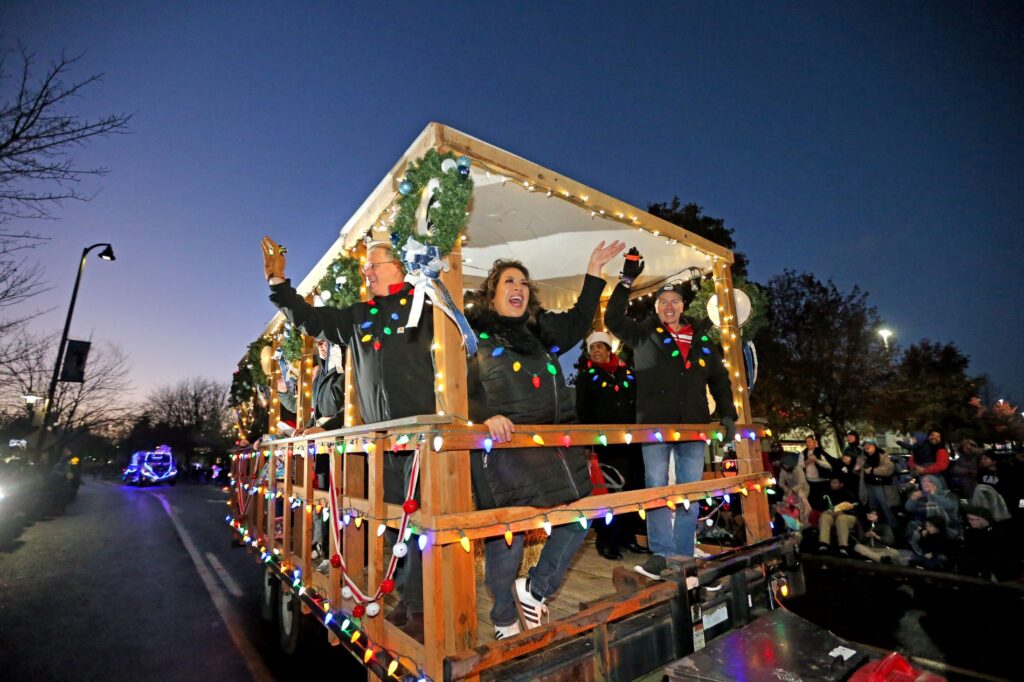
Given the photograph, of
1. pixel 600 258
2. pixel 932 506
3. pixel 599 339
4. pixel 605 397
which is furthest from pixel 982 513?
pixel 600 258

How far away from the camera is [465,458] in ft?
8.30

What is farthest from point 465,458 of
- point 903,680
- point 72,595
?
point 72,595

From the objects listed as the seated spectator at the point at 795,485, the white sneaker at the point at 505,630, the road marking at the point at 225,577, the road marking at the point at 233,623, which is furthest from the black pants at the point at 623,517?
the road marking at the point at 225,577

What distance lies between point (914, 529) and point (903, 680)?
7637mm

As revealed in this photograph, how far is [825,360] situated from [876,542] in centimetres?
1278

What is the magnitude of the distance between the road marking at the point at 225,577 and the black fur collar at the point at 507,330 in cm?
620

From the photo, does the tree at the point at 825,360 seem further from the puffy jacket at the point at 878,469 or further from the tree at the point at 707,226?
the puffy jacket at the point at 878,469

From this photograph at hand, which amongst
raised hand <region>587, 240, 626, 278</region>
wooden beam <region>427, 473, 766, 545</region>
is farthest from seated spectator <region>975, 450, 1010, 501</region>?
raised hand <region>587, 240, 626, 278</region>

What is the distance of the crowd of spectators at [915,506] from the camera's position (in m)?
6.85

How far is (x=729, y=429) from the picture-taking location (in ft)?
13.3

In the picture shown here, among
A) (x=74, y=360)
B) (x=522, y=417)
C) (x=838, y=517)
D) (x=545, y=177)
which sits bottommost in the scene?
(x=838, y=517)

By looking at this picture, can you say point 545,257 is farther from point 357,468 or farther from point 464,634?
point 464,634

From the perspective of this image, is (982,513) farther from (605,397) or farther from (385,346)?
(385,346)

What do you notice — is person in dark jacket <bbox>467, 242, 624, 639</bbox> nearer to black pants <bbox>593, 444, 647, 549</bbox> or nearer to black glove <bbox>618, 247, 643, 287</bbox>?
black glove <bbox>618, 247, 643, 287</bbox>
